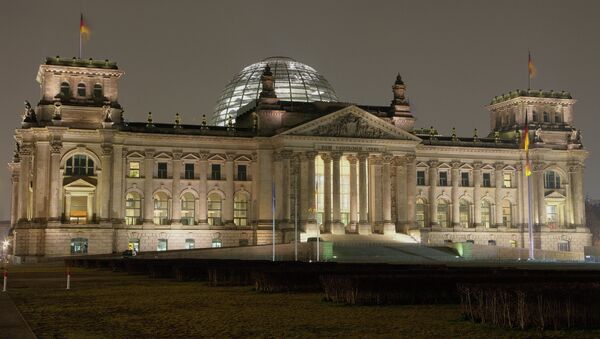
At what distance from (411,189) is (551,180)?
24870 millimetres

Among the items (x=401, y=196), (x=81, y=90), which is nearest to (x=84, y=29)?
(x=81, y=90)

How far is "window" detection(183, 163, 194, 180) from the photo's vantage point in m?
104

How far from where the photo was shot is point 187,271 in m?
49.1

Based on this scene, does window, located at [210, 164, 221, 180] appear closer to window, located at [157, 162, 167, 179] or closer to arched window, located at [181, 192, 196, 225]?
arched window, located at [181, 192, 196, 225]

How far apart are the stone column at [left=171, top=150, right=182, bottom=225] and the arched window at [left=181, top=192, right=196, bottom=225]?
1082 millimetres

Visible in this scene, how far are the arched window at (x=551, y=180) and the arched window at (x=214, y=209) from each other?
4795 centimetres

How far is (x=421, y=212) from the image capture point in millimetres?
114062

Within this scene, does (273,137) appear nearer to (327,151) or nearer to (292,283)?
(327,151)

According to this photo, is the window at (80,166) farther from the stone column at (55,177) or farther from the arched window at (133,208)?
the arched window at (133,208)

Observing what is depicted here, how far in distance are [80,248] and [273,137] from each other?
27.2 metres

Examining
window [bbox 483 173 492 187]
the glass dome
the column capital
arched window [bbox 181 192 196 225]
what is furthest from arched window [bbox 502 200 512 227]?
arched window [bbox 181 192 196 225]

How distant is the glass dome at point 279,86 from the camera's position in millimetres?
122688

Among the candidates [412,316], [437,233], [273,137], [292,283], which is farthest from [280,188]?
[412,316]

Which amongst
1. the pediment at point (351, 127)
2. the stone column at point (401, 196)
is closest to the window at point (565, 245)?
the stone column at point (401, 196)
